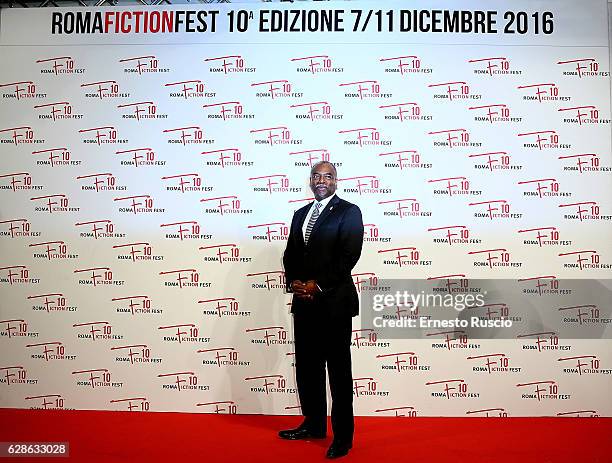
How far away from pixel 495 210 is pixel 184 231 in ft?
7.71

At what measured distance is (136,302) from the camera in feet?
13.5

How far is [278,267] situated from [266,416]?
110cm

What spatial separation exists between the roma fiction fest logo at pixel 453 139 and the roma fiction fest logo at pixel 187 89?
5.82ft

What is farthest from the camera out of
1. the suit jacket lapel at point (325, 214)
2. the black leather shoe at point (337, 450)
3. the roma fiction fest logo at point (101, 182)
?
the roma fiction fest logo at point (101, 182)

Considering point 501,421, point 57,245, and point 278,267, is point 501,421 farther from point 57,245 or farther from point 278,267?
point 57,245

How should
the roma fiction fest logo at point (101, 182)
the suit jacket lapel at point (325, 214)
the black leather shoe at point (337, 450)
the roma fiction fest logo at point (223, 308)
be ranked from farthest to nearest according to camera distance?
the roma fiction fest logo at point (101, 182) < the roma fiction fest logo at point (223, 308) < the suit jacket lapel at point (325, 214) < the black leather shoe at point (337, 450)

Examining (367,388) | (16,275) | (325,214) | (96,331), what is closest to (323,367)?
(367,388)

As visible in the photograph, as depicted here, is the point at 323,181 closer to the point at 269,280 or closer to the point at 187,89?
the point at 269,280

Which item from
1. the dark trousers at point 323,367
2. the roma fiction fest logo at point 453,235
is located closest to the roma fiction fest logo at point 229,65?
the roma fiction fest logo at point 453,235

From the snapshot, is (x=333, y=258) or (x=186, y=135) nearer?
(x=333, y=258)

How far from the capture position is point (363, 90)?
415 centimetres

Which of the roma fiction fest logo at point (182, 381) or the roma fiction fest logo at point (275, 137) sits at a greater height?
the roma fiction fest logo at point (275, 137)

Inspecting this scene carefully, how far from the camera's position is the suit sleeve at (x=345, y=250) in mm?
3176

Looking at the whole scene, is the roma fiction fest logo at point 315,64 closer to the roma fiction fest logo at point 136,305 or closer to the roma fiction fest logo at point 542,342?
the roma fiction fest logo at point 136,305
